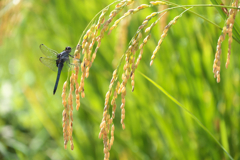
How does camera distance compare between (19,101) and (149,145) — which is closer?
(149,145)

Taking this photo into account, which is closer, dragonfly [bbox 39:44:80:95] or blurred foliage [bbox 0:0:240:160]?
dragonfly [bbox 39:44:80:95]

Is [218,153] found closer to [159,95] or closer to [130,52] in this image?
[159,95]

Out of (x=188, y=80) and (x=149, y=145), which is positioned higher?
(x=188, y=80)

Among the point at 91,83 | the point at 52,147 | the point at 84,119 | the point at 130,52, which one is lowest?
the point at 52,147

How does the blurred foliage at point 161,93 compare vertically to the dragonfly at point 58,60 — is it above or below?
below

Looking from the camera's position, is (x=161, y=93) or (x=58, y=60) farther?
(x=161, y=93)

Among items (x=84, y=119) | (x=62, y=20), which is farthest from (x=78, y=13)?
(x=84, y=119)

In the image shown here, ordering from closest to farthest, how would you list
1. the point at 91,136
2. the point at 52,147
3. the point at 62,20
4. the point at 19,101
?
the point at 91,136 < the point at 62,20 < the point at 52,147 < the point at 19,101

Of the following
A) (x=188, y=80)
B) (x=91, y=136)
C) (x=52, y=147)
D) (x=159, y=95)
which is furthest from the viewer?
(x=52, y=147)

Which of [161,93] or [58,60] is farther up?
Answer: [58,60]

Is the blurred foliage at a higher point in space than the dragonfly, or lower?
lower

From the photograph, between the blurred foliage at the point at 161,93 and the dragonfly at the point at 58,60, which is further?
the blurred foliage at the point at 161,93
